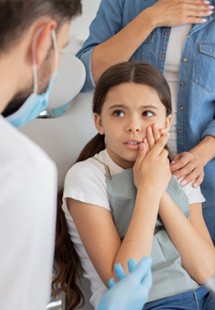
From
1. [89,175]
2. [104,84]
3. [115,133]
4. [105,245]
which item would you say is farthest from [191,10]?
[105,245]

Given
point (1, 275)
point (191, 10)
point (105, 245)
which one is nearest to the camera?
point (1, 275)

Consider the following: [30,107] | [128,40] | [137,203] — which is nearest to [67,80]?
[128,40]

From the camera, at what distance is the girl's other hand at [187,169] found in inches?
57.3

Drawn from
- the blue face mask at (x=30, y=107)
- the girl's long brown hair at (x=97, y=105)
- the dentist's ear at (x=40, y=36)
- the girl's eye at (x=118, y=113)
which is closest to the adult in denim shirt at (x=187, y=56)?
the girl's long brown hair at (x=97, y=105)

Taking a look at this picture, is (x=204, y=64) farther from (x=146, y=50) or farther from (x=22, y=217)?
(x=22, y=217)

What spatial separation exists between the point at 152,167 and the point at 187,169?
0.64ft

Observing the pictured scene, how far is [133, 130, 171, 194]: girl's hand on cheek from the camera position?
1.28 m

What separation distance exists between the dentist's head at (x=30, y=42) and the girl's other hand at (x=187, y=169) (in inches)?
24.1

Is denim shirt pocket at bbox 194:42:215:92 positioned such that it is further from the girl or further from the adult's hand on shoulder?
the girl

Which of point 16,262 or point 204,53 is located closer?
point 16,262

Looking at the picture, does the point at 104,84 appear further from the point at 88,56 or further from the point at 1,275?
the point at 1,275

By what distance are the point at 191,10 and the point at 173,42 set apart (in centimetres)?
11

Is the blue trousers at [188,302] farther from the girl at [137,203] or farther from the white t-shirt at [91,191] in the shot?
the white t-shirt at [91,191]

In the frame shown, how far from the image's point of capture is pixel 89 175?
1.33 metres
